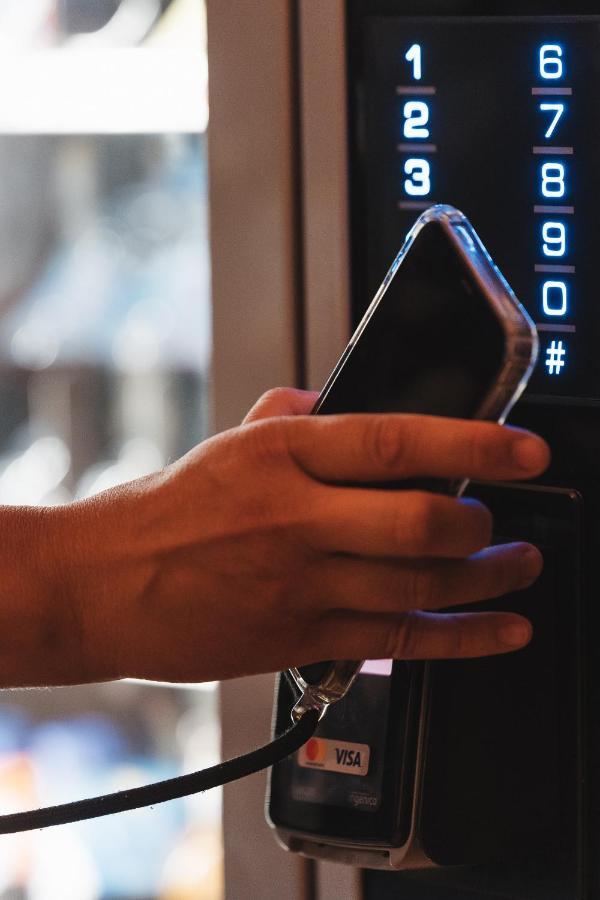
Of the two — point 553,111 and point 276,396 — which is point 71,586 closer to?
point 276,396

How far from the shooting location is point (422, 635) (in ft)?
1.76

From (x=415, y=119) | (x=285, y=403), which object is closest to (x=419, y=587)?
(x=285, y=403)

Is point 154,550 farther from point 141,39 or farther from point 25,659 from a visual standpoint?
point 141,39

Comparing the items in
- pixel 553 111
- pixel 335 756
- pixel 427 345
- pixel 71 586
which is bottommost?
pixel 335 756

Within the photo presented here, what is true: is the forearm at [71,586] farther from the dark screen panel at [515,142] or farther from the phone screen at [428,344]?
the dark screen panel at [515,142]

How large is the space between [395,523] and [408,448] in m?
0.03

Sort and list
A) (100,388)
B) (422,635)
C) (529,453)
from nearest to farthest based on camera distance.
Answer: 1. (529,453)
2. (422,635)
3. (100,388)

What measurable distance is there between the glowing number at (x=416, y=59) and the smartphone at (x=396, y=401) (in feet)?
0.39

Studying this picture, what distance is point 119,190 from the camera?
4.80 ft

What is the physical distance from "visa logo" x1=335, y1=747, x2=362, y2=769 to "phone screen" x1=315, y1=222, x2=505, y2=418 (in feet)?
0.63

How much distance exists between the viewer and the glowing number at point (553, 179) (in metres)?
0.57

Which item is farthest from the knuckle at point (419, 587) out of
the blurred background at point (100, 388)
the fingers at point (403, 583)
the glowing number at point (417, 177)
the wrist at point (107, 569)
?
the blurred background at point (100, 388)

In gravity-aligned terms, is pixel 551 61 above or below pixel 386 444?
above

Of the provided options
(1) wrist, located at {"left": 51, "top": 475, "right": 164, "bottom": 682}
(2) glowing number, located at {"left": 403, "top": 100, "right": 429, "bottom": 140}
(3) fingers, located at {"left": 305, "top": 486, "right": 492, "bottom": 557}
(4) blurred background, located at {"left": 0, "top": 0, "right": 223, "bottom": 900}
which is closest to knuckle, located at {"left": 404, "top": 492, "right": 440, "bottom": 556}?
(3) fingers, located at {"left": 305, "top": 486, "right": 492, "bottom": 557}
